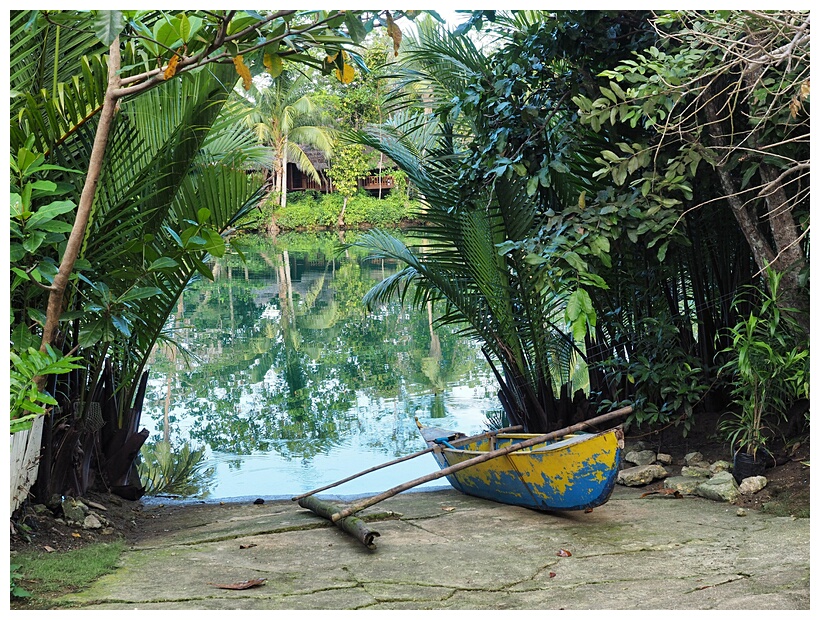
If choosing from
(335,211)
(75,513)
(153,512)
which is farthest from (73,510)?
(335,211)

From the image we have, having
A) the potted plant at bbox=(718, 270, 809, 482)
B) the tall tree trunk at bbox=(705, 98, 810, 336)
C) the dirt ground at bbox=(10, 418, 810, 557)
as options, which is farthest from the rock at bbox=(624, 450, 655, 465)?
the tall tree trunk at bbox=(705, 98, 810, 336)

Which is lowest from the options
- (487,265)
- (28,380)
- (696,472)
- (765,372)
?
(696,472)

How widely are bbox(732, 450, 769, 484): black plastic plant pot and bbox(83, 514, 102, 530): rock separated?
365 centimetres

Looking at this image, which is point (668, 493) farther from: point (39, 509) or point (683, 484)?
point (39, 509)

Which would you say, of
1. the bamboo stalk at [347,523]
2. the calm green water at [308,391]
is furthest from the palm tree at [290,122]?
the bamboo stalk at [347,523]

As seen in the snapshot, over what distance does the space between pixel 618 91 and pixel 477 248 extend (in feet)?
7.07

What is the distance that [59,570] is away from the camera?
11.3ft

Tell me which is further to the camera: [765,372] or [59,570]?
[765,372]

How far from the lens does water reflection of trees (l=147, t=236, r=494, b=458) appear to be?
25.7ft

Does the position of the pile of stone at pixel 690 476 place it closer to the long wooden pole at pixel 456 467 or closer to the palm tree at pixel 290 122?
the long wooden pole at pixel 456 467

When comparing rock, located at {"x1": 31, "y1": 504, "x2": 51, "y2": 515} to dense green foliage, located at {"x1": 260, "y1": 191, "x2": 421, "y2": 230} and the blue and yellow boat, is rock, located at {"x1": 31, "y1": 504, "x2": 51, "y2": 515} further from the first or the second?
dense green foliage, located at {"x1": 260, "y1": 191, "x2": 421, "y2": 230}

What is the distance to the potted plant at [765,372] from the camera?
4348 millimetres

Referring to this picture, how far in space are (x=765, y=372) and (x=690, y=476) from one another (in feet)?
3.23

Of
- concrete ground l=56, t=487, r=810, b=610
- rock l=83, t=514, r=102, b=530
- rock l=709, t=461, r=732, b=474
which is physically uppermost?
rock l=83, t=514, r=102, b=530
